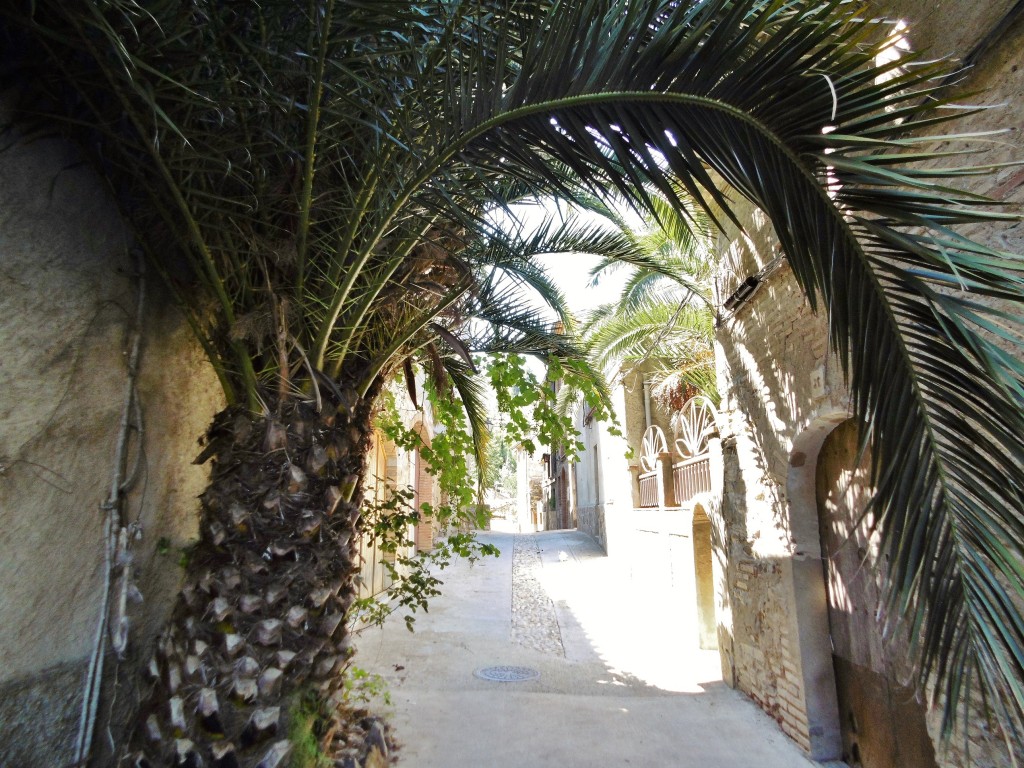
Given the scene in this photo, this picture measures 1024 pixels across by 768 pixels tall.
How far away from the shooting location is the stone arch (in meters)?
4.31

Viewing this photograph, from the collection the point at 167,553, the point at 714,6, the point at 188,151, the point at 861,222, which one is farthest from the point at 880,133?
the point at 167,553

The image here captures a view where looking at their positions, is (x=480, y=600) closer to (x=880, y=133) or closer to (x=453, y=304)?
(x=453, y=304)

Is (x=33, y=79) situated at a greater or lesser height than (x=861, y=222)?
greater

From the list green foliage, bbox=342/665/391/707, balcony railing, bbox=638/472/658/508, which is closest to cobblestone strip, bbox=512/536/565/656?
balcony railing, bbox=638/472/658/508

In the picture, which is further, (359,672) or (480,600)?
(480,600)

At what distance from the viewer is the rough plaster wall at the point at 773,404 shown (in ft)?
8.85

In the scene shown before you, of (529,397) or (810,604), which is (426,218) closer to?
(529,397)

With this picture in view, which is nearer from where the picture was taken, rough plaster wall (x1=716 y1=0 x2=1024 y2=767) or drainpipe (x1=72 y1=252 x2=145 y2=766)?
drainpipe (x1=72 y1=252 x2=145 y2=766)

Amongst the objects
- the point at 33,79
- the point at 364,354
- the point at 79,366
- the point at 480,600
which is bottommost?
the point at 480,600

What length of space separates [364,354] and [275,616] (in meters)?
1.45

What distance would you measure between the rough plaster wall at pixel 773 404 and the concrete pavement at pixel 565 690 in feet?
1.52

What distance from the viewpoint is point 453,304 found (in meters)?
3.79

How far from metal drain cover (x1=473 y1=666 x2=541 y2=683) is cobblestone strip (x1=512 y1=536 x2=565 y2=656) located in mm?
819

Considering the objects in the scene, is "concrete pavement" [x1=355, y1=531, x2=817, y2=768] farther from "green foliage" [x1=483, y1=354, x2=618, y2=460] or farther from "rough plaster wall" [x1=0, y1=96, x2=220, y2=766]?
"rough plaster wall" [x1=0, y1=96, x2=220, y2=766]
